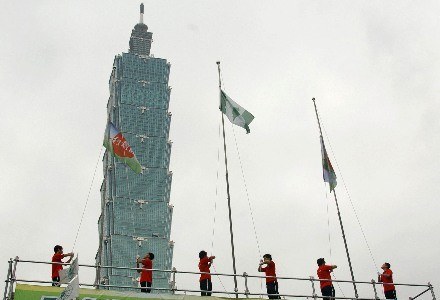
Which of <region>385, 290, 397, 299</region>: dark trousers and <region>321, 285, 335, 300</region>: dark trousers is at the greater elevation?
<region>321, 285, 335, 300</region>: dark trousers

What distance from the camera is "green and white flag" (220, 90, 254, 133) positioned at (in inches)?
1061

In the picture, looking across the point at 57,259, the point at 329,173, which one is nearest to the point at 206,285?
the point at 57,259

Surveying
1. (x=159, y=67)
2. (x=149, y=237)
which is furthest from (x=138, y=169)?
(x=159, y=67)

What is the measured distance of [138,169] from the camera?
23219 mm

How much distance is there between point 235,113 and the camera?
27.2 metres

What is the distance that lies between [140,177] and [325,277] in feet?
521

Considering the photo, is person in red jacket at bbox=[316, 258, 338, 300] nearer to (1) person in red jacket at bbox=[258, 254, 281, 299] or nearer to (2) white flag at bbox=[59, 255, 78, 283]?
(1) person in red jacket at bbox=[258, 254, 281, 299]

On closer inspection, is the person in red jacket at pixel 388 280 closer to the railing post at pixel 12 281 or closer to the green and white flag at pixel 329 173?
the green and white flag at pixel 329 173

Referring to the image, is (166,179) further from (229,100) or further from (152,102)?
(229,100)

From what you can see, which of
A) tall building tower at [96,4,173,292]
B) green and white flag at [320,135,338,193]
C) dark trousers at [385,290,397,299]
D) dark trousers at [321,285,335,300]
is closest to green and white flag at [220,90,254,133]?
green and white flag at [320,135,338,193]

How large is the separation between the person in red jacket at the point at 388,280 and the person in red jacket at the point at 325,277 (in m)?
1.93

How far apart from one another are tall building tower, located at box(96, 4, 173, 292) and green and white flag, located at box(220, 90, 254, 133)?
140415 millimetres

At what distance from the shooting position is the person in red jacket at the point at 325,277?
60.2ft

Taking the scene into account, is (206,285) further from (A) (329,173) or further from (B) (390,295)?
(A) (329,173)
